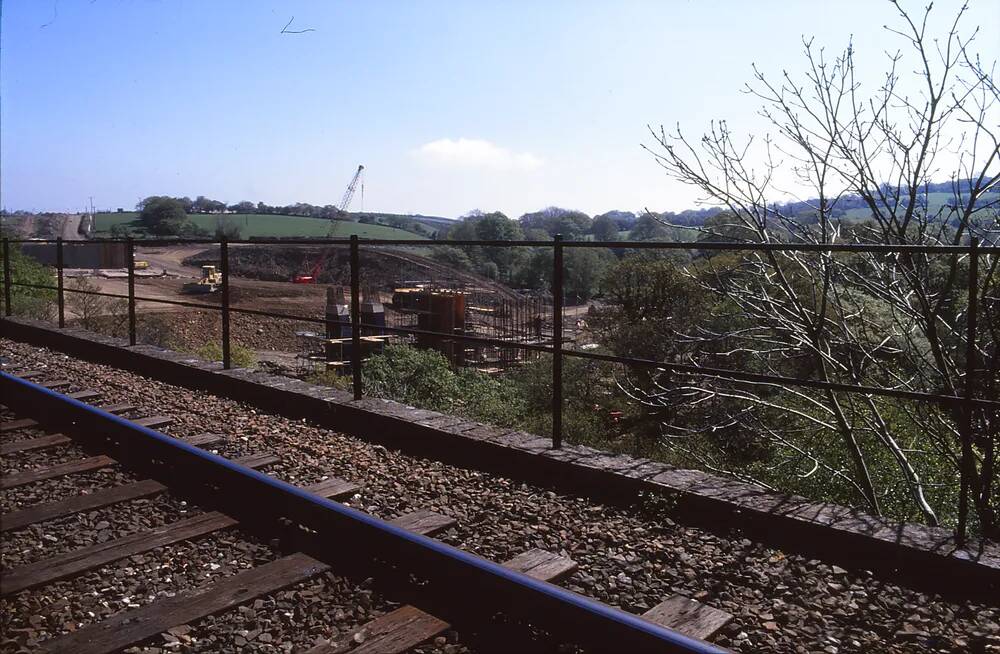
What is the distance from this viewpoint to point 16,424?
582 cm

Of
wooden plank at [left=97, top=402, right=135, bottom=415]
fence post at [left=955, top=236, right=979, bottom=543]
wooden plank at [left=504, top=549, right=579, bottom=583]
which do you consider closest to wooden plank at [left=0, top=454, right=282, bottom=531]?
wooden plank at [left=97, top=402, right=135, bottom=415]

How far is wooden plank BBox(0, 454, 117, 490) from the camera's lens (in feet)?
14.8

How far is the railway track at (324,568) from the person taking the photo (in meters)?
2.72

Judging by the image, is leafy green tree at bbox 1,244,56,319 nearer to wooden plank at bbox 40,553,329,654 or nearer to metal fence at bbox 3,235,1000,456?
metal fence at bbox 3,235,1000,456

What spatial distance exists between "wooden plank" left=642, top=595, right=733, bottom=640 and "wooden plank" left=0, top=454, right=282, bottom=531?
2.69 metres

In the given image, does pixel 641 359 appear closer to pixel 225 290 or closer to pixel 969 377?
pixel 969 377

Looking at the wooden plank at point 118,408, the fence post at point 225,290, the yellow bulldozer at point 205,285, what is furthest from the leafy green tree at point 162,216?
the yellow bulldozer at point 205,285

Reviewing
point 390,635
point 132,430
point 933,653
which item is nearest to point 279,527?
point 390,635

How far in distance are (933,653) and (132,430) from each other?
4326mm

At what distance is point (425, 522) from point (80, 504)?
172cm

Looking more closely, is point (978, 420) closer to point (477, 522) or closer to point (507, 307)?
point (477, 522)

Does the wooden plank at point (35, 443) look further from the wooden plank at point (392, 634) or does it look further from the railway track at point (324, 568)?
the wooden plank at point (392, 634)

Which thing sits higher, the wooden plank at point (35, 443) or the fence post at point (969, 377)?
the fence post at point (969, 377)

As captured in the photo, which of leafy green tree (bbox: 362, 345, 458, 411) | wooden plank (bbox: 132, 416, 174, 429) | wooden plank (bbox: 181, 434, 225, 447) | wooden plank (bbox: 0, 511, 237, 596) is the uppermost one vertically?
wooden plank (bbox: 132, 416, 174, 429)
